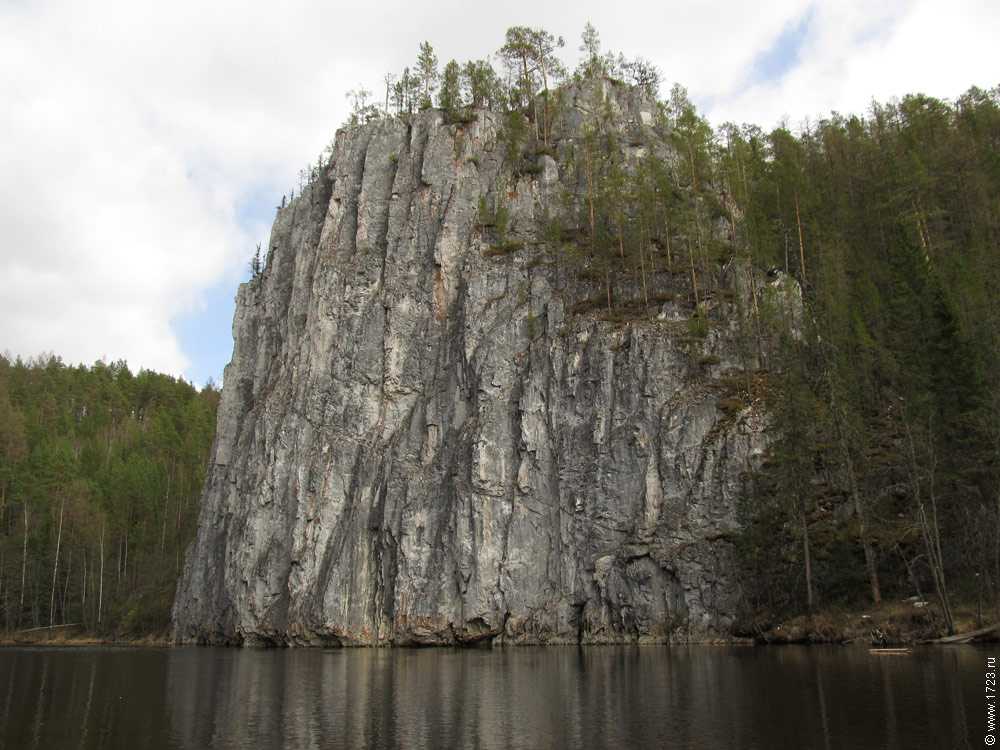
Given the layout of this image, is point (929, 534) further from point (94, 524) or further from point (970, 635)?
point (94, 524)

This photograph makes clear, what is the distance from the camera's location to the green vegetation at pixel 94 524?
93.3 m

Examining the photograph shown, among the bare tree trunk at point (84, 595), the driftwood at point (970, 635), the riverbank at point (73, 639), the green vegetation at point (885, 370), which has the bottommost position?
the riverbank at point (73, 639)

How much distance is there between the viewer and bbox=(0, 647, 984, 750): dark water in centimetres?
2038

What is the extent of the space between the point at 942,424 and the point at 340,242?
57.6 meters

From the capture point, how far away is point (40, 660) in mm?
56812

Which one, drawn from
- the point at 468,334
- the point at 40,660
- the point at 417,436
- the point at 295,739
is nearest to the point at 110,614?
the point at 40,660

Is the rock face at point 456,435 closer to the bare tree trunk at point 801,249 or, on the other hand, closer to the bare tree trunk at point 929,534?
the bare tree trunk at point 801,249

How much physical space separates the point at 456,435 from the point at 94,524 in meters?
56.0

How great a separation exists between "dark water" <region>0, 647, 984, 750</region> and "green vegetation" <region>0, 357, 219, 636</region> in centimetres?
5318

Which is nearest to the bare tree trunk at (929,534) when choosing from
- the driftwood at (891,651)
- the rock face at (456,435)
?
the driftwood at (891,651)

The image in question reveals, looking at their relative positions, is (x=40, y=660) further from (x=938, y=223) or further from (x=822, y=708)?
(x=938, y=223)

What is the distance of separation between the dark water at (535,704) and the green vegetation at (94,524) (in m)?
53.2

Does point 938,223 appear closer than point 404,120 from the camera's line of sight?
Yes

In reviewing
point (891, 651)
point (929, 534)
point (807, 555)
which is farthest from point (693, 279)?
point (891, 651)
